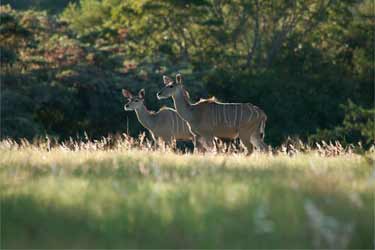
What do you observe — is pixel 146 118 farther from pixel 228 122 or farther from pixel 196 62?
pixel 196 62

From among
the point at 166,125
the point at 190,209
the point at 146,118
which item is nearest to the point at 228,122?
the point at 166,125

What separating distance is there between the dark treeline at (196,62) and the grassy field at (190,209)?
2068cm

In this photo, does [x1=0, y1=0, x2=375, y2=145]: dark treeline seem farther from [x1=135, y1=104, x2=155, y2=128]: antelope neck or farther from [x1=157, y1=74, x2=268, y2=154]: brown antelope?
[x1=157, y1=74, x2=268, y2=154]: brown antelope

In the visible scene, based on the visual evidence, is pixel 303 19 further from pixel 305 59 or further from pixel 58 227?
pixel 58 227

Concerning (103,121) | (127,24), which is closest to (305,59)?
(127,24)

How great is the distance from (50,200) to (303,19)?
1534 inches

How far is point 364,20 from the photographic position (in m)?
42.9

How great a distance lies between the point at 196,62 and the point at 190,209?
3460cm

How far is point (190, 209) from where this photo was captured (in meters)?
6.14

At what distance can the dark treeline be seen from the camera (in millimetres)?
31141

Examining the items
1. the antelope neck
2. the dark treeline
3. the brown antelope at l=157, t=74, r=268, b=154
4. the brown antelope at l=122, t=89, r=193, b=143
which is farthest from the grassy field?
the dark treeline

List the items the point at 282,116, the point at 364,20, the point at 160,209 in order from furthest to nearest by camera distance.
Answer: the point at 364,20, the point at 282,116, the point at 160,209

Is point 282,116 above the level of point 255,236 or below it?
below

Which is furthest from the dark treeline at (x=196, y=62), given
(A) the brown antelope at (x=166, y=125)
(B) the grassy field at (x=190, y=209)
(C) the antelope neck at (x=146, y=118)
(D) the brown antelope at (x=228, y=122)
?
(B) the grassy field at (x=190, y=209)
